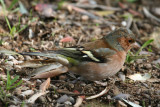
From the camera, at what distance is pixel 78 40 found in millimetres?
5574

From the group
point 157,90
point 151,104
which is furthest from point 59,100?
point 157,90

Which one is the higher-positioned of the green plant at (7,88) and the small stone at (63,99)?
the green plant at (7,88)

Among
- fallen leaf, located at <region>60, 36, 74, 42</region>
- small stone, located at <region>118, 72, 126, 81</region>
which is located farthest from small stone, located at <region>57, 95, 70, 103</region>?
fallen leaf, located at <region>60, 36, 74, 42</region>

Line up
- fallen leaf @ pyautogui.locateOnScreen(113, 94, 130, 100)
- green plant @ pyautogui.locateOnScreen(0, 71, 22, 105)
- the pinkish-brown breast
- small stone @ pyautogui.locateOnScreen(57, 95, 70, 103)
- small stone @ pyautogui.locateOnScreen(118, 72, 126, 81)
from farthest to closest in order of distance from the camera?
small stone @ pyautogui.locateOnScreen(118, 72, 126, 81) → the pinkish-brown breast → fallen leaf @ pyautogui.locateOnScreen(113, 94, 130, 100) → small stone @ pyautogui.locateOnScreen(57, 95, 70, 103) → green plant @ pyautogui.locateOnScreen(0, 71, 22, 105)

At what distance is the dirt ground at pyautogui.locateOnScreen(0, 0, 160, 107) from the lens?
3898 millimetres

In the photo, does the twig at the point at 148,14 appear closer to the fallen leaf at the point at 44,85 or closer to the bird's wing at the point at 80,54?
the bird's wing at the point at 80,54

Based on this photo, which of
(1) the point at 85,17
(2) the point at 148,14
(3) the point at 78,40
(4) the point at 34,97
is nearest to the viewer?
(4) the point at 34,97

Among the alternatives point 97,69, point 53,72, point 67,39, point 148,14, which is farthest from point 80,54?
point 148,14

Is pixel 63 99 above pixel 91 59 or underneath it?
underneath

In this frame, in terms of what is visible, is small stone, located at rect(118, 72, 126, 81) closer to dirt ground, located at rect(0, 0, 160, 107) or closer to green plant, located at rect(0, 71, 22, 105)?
dirt ground, located at rect(0, 0, 160, 107)

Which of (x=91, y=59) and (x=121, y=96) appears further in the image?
(x=91, y=59)

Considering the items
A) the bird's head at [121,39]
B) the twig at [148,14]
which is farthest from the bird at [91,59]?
the twig at [148,14]

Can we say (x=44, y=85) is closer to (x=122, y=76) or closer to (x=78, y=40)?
(x=122, y=76)

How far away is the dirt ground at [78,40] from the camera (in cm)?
390
